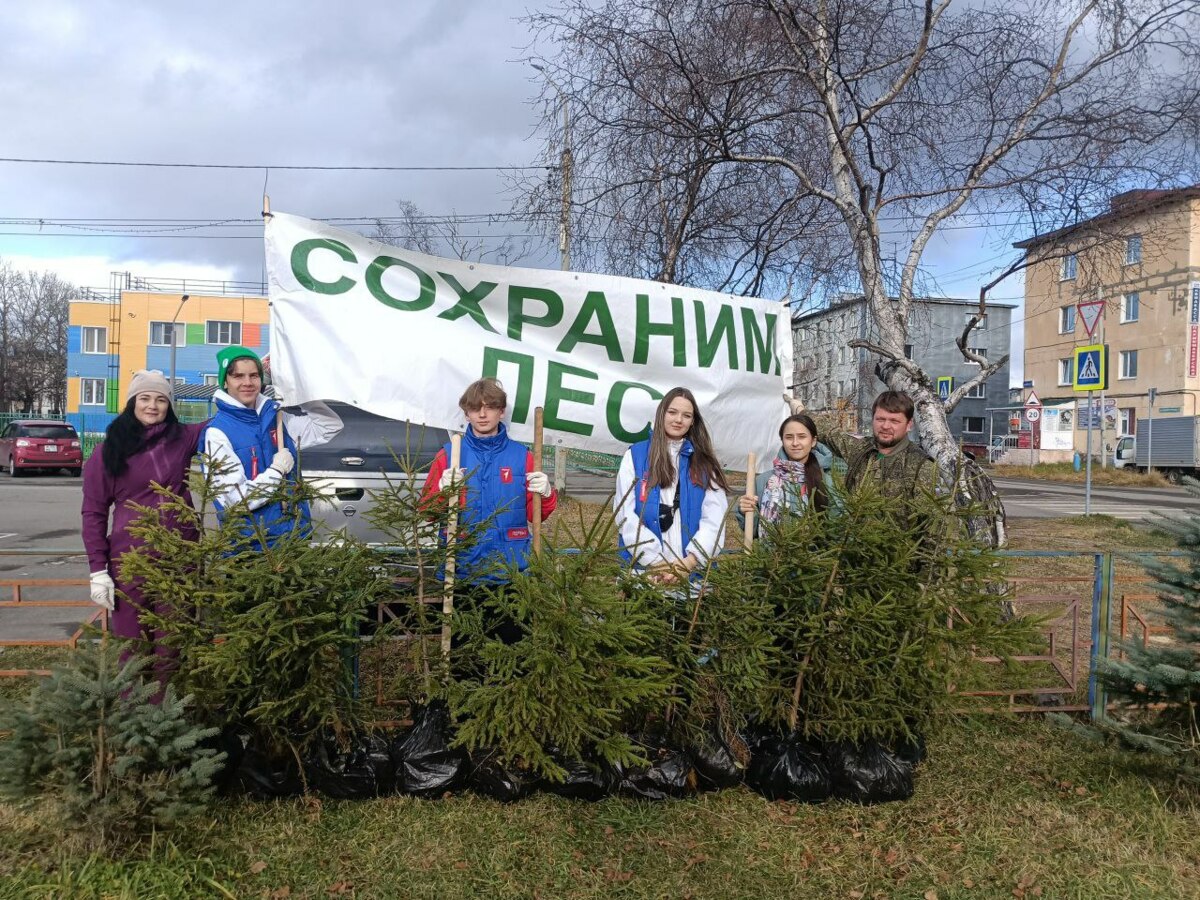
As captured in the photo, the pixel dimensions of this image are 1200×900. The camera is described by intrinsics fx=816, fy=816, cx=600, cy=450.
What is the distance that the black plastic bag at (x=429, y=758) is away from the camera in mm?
3480

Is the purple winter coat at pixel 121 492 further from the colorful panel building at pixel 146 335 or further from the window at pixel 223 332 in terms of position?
the window at pixel 223 332

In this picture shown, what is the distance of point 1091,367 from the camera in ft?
43.8

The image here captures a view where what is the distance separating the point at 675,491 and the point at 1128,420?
4159cm

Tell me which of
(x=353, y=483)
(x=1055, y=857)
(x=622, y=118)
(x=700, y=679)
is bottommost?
(x=1055, y=857)

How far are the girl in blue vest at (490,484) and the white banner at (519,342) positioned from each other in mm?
492

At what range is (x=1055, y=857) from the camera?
10.8 feet

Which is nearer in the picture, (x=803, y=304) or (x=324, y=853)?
(x=324, y=853)

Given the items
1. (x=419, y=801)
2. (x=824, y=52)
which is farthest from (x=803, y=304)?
(x=419, y=801)

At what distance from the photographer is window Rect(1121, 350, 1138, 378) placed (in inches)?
1460

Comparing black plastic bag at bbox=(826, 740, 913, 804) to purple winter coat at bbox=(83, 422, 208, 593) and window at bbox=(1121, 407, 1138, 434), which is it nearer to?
purple winter coat at bbox=(83, 422, 208, 593)

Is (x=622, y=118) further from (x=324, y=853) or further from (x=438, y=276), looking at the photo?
Result: (x=324, y=853)

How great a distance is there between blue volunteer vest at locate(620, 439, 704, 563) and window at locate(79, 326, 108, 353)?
4885cm

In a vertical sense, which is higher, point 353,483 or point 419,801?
point 353,483

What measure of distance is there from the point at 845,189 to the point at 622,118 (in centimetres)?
208
